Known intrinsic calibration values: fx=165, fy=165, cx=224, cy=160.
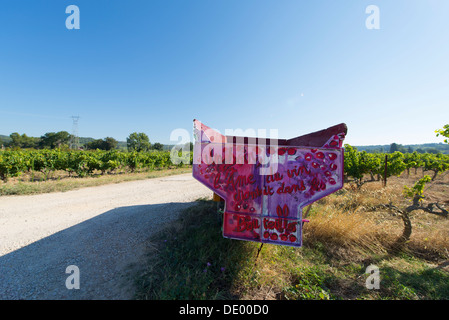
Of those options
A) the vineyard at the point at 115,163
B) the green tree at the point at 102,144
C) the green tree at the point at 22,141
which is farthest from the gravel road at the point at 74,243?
the green tree at the point at 22,141

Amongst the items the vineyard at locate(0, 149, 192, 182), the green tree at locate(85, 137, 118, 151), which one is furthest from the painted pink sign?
the green tree at locate(85, 137, 118, 151)

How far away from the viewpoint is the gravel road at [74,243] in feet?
8.32

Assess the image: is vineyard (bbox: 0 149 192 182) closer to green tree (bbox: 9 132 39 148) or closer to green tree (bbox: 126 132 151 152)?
green tree (bbox: 126 132 151 152)

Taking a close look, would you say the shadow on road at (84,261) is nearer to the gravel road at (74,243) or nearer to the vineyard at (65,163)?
the gravel road at (74,243)

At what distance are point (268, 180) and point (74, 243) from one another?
447cm

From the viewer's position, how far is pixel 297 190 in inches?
99.3

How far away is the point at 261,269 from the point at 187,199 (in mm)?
4967

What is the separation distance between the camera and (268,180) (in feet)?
8.53

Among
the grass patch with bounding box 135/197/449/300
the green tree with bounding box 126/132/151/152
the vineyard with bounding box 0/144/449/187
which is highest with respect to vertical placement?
the green tree with bounding box 126/132/151/152

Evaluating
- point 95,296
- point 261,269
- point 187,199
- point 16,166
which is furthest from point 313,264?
point 16,166

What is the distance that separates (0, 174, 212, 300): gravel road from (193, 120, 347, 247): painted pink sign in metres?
2.05

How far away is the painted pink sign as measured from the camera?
2.48 metres

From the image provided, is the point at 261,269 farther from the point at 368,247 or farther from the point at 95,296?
the point at 368,247

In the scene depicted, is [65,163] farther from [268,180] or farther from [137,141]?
[137,141]
